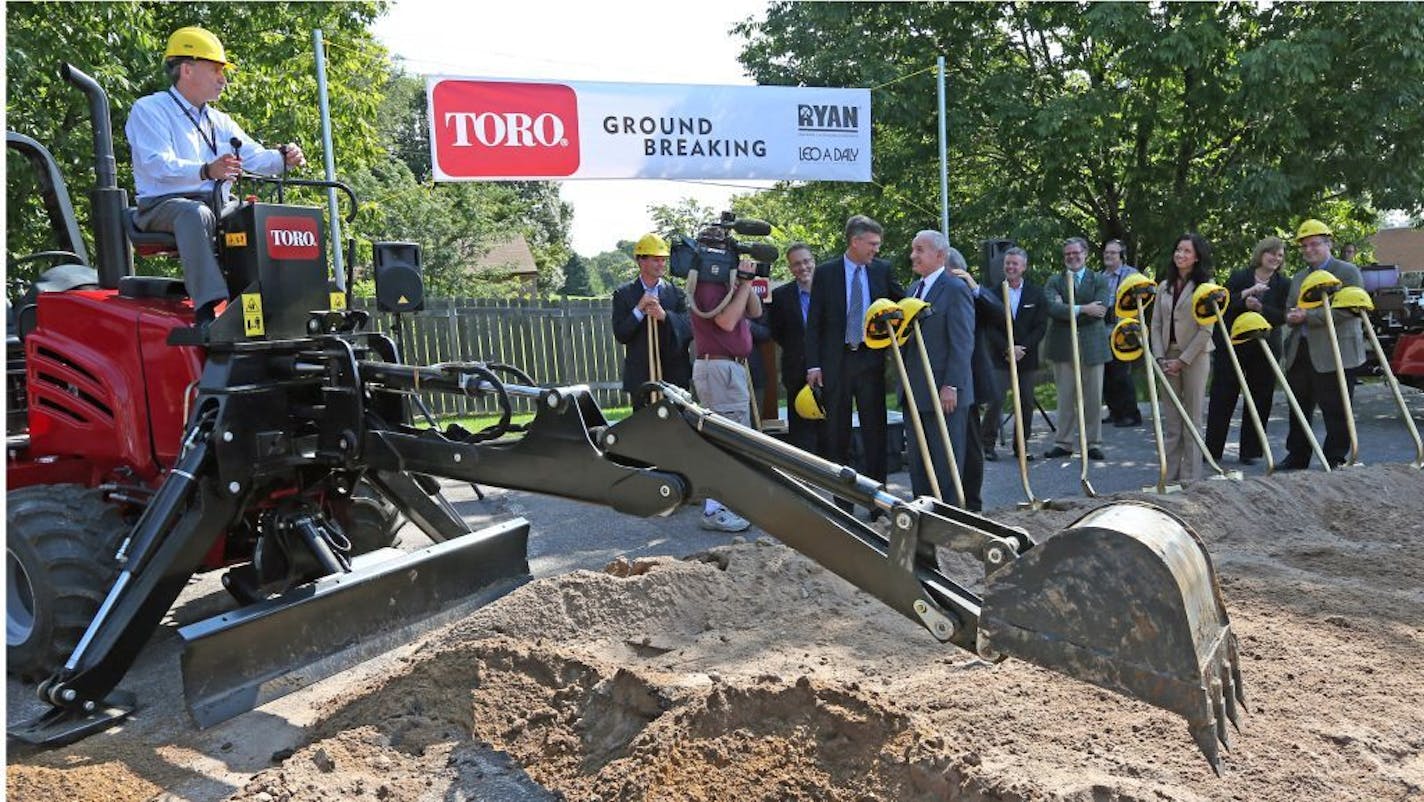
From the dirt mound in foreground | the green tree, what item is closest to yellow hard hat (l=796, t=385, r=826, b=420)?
the dirt mound in foreground

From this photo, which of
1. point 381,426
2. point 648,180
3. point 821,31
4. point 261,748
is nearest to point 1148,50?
point 821,31

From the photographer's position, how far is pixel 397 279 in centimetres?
509

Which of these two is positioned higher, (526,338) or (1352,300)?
(1352,300)

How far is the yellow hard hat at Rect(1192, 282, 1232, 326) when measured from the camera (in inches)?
312

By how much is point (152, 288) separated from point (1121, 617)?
14.2ft

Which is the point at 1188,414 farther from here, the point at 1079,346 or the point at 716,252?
the point at 716,252

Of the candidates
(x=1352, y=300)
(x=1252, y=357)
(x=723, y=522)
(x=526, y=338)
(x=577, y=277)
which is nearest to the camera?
(x=723, y=522)

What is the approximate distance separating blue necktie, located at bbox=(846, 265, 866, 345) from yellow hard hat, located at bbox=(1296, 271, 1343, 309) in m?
3.68

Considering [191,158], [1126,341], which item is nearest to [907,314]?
[1126,341]

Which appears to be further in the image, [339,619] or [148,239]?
[148,239]

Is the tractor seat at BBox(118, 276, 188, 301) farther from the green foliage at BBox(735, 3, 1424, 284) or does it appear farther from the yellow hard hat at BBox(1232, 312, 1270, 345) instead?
the green foliage at BBox(735, 3, 1424, 284)

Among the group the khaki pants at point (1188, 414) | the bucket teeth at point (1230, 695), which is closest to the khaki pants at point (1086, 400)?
the khaki pants at point (1188, 414)

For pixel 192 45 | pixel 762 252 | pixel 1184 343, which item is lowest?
pixel 1184 343

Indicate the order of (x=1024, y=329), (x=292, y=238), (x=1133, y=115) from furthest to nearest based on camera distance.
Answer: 1. (x=1133, y=115)
2. (x=1024, y=329)
3. (x=292, y=238)
